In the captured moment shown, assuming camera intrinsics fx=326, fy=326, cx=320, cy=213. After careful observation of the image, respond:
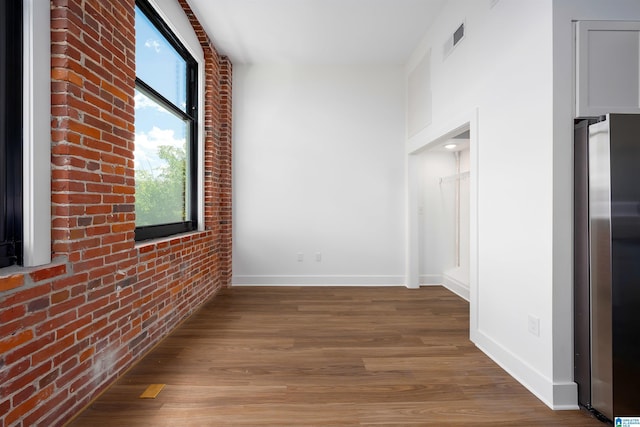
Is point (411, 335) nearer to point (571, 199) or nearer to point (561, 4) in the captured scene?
point (571, 199)

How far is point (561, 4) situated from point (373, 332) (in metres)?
2.69

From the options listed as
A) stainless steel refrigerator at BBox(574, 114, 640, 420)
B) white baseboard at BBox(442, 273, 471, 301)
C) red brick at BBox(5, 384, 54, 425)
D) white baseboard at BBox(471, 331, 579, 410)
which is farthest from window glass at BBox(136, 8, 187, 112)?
white baseboard at BBox(442, 273, 471, 301)

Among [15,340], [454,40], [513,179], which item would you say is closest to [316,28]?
[454,40]

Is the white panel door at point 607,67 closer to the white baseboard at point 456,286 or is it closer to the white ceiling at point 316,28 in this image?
the white ceiling at point 316,28

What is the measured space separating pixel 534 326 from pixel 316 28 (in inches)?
140

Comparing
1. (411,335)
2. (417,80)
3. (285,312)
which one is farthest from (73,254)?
(417,80)

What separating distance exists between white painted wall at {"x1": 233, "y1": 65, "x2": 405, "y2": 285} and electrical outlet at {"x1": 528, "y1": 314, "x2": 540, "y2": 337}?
2656 millimetres

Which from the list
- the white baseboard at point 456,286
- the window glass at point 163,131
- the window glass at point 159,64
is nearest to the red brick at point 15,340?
the window glass at point 163,131

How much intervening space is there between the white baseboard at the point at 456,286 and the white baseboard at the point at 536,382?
161cm

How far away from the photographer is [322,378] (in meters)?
2.18

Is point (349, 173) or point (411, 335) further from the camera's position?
point (349, 173)

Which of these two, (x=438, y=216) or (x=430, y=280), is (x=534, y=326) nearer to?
(x=430, y=280)

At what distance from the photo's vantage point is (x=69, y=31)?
67.0 inches

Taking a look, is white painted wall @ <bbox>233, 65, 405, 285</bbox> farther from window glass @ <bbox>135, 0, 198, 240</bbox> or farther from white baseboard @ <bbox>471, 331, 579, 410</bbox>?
white baseboard @ <bbox>471, 331, 579, 410</bbox>
